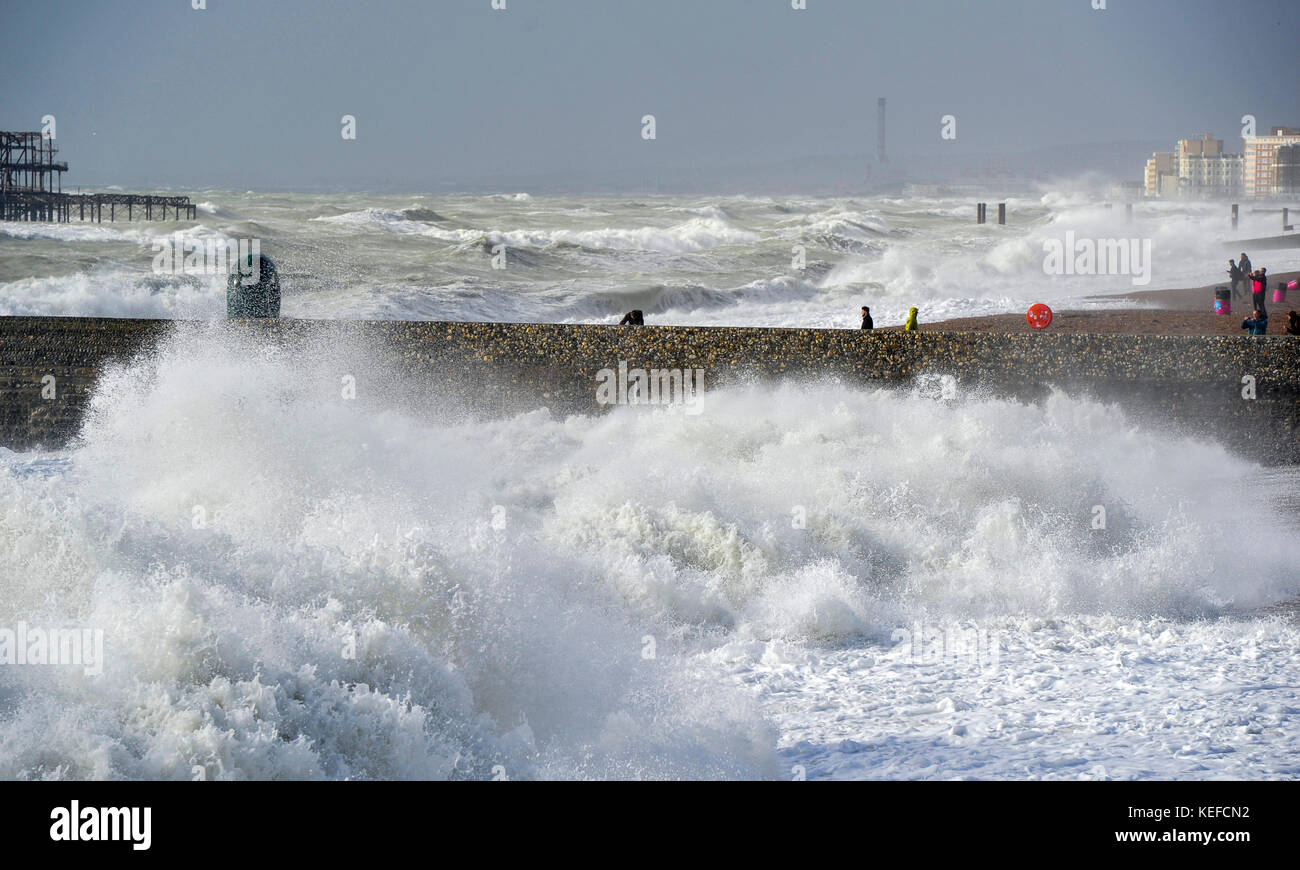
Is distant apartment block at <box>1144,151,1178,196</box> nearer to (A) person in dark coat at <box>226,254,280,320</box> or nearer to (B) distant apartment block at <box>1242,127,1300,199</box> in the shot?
(B) distant apartment block at <box>1242,127,1300,199</box>

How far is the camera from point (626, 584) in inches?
251

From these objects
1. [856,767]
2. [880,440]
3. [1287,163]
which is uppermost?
[1287,163]

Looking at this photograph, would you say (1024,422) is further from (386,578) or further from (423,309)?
(423,309)

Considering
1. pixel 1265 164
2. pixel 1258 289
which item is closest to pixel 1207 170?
pixel 1265 164

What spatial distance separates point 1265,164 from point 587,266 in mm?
64798

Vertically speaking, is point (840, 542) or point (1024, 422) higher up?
point (1024, 422)

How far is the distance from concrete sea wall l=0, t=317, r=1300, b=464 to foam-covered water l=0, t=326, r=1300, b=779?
0.20 meters

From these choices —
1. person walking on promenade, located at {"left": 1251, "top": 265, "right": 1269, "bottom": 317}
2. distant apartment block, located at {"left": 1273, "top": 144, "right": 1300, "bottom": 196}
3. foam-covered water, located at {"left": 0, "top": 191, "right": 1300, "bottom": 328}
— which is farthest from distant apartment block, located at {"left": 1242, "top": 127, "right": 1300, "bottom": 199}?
person walking on promenade, located at {"left": 1251, "top": 265, "right": 1269, "bottom": 317}

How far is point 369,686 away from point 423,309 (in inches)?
714

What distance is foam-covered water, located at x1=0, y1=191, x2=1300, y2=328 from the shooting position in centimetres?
2117

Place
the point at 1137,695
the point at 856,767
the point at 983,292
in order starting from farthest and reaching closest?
the point at 983,292
the point at 1137,695
the point at 856,767

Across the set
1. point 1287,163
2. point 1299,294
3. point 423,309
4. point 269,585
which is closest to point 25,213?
point 423,309

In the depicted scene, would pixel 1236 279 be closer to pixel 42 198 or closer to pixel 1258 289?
pixel 1258 289

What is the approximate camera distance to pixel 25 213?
39.5m
